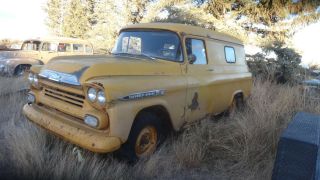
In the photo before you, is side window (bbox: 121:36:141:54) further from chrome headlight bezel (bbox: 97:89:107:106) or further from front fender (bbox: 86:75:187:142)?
chrome headlight bezel (bbox: 97:89:107:106)

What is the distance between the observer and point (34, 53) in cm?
1345

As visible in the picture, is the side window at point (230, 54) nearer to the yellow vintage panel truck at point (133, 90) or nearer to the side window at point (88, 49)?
the yellow vintage panel truck at point (133, 90)

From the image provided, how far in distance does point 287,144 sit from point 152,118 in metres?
2.04

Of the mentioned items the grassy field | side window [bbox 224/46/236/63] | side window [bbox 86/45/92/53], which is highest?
side window [bbox 86/45/92/53]

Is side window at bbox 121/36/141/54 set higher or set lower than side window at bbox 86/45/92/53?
lower

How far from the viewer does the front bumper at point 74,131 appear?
12.3ft

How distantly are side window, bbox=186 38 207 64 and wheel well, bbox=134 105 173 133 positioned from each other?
1027mm

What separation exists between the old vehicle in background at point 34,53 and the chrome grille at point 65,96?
909cm

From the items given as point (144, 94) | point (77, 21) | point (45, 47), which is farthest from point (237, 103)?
point (77, 21)

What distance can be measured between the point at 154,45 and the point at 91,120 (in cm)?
184

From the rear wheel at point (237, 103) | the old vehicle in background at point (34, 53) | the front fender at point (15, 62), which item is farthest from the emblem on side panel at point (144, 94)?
the old vehicle in background at point (34, 53)

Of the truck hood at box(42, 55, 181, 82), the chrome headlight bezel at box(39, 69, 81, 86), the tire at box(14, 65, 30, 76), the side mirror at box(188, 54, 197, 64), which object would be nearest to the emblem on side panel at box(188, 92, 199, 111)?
the side mirror at box(188, 54, 197, 64)

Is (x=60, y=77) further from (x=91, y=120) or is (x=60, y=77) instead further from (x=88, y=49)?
(x=88, y=49)

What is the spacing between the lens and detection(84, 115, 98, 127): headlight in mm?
3814
